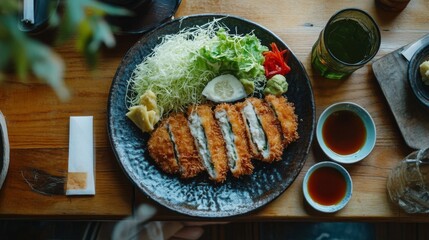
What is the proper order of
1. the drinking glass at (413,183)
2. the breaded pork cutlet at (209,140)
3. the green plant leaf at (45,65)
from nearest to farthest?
the green plant leaf at (45,65) → the drinking glass at (413,183) → the breaded pork cutlet at (209,140)

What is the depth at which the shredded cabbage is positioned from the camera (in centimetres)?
191

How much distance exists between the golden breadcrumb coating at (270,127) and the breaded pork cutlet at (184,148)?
0.92ft

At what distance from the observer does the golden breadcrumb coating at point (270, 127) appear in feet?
6.19

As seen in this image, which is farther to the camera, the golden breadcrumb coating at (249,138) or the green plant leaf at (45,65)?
the golden breadcrumb coating at (249,138)

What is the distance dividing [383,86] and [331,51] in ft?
0.95

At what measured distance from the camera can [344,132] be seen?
6.41ft

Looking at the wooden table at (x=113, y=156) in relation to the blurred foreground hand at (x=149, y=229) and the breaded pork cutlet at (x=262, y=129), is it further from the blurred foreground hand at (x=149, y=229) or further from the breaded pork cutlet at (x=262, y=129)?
the breaded pork cutlet at (x=262, y=129)

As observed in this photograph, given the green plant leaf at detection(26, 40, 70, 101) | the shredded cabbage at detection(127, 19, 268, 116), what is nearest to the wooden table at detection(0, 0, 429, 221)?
the shredded cabbage at detection(127, 19, 268, 116)

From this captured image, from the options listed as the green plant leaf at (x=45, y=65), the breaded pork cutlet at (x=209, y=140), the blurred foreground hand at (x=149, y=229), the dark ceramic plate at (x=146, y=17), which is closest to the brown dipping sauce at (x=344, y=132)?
the breaded pork cutlet at (x=209, y=140)

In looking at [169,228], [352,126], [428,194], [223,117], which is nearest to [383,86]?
[352,126]

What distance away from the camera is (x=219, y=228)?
8.30 feet

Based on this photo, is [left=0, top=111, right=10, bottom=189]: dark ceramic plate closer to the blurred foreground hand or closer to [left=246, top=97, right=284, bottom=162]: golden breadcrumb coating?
the blurred foreground hand

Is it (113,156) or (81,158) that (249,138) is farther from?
(81,158)

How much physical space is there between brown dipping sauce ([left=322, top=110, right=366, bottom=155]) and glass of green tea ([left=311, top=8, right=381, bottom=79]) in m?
0.18
